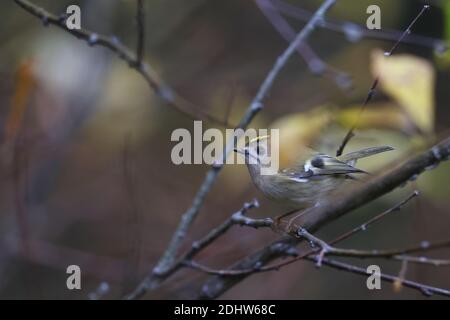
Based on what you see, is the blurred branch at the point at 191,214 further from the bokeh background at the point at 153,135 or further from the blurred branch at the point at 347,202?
the bokeh background at the point at 153,135

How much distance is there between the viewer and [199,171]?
191 inches

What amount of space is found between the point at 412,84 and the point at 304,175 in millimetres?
600

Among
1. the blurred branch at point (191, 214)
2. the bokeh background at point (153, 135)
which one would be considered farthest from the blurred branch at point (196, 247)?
the bokeh background at point (153, 135)

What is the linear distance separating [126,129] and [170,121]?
1.31 ft

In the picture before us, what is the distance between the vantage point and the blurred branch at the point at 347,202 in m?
1.84

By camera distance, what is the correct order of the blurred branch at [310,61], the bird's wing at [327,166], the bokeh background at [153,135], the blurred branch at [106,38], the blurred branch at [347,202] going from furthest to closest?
the bokeh background at [153,135], the blurred branch at [310,61], the bird's wing at [327,166], the blurred branch at [106,38], the blurred branch at [347,202]

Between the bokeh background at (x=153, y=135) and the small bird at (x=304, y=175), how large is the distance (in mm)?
491

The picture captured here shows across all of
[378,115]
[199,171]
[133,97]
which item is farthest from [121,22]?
[378,115]

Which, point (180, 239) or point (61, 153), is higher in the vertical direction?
point (61, 153)

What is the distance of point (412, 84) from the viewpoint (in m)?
2.51

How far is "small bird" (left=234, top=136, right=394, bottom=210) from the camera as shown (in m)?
2.60

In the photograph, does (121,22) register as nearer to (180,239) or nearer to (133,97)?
(133,97)

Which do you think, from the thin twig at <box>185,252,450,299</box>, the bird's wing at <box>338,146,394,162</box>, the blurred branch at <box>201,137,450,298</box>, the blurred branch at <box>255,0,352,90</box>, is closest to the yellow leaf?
the bird's wing at <box>338,146,394,162</box>

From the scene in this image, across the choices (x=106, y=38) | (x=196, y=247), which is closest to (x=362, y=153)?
(x=196, y=247)
